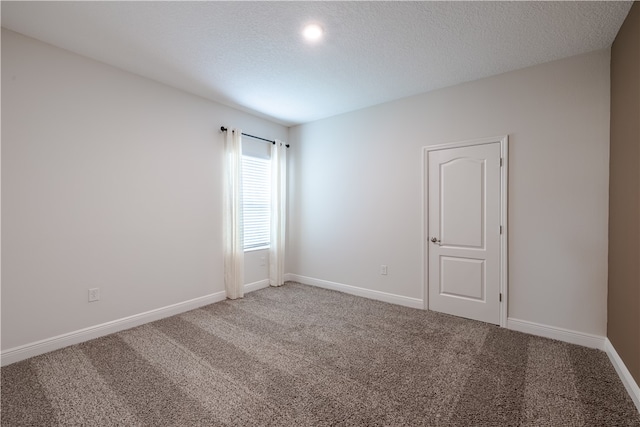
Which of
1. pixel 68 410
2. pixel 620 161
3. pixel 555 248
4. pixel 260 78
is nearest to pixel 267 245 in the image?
pixel 260 78

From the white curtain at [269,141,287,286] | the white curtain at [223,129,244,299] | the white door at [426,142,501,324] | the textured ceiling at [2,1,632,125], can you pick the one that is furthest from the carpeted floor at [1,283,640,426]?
the textured ceiling at [2,1,632,125]

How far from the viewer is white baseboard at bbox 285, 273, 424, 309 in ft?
12.4

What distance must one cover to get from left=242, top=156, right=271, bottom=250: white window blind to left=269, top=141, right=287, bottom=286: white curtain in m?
0.08

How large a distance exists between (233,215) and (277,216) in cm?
83

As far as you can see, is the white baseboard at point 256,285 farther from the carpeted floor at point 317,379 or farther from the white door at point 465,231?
the white door at point 465,231

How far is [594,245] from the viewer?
2646mm

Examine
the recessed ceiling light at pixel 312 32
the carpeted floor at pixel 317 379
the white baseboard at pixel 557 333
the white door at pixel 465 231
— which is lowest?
the carpeted floor at pixel 317 379

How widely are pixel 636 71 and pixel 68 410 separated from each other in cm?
442

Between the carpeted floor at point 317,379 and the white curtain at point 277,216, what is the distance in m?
1.52

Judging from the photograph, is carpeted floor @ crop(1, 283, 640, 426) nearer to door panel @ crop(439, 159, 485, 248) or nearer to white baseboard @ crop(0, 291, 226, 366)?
white baseboard @ crop(0, 291, 226, 366)

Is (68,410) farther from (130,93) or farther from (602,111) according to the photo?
(602,111)

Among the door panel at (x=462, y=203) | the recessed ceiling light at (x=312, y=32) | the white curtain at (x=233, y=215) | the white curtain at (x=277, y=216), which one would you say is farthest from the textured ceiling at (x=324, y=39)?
the white curtain at (x=277, y=216)

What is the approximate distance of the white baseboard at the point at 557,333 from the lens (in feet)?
8.66

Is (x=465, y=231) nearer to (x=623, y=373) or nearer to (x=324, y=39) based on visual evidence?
(x=623, y=373)
